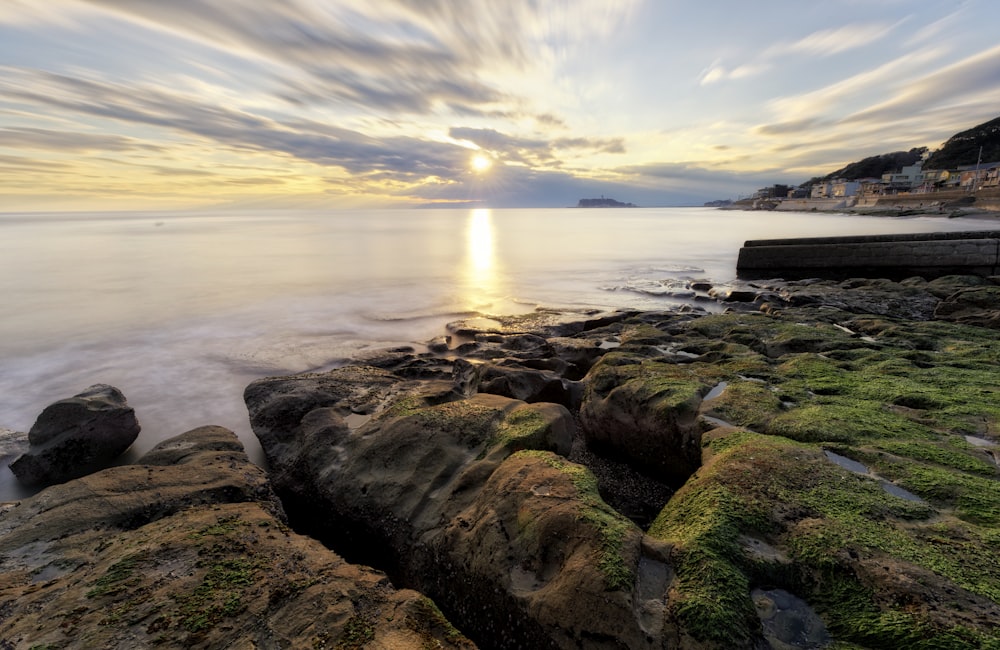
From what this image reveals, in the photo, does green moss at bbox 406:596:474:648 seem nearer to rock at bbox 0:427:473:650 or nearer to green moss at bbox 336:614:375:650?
rock at bbox 0:427:473:650

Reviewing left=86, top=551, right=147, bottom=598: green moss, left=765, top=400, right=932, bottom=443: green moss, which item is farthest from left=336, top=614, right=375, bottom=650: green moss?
left=765, top=400, right=932, bottom=443: green moss

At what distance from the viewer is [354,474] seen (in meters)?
5.26

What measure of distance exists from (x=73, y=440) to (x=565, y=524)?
304 inches

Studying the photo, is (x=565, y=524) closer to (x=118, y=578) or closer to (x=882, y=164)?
(x=118, y=578)

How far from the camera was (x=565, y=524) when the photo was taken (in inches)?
135

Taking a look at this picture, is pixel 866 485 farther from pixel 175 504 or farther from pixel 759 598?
pixel 175 504

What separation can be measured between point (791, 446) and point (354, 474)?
15.1 ft

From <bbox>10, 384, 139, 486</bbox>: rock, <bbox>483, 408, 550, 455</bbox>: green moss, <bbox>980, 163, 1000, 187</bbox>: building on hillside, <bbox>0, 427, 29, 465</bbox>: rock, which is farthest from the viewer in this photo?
<bbox>980, 163, 1000, 187</bbox>: building on hillside

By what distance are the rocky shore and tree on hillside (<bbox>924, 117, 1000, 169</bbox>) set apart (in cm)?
16393

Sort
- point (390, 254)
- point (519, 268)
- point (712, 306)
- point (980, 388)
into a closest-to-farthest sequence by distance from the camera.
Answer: point (980, 388), point (712, 306), point (519, 268), point (390, 254)

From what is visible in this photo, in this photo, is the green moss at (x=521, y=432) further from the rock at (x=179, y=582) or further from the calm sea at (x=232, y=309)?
the calm sea at (x=232, y=309)

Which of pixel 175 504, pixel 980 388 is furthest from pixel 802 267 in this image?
pixel 175 504

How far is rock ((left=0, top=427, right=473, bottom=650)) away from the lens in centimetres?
287

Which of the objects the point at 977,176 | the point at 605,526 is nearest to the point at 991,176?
the point at 977,176
